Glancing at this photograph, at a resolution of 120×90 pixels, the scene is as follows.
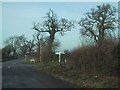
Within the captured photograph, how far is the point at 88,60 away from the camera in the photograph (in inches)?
968

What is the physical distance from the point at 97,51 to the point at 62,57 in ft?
91.9

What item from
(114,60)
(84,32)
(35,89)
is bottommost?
(35,89)

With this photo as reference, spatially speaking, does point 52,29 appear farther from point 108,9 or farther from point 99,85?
point 99,85

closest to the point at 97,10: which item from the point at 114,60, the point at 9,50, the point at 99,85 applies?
the point at 114,60

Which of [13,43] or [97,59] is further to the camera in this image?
[13,43]

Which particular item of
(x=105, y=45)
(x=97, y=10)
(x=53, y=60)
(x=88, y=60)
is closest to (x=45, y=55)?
(x=53, y=60)

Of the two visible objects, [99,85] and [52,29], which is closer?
[99,85]

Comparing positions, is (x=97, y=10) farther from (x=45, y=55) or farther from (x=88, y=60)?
(x=88, y=60)

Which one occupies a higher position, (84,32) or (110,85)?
(84,32)

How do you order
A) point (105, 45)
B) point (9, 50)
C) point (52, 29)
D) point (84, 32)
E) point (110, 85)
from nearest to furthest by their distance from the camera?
point (110, 85)
point (105, 45)
point (84, 32)
point (52, 29)
point (9, 50)

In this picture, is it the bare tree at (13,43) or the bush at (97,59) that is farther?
the bare tree at (13,43)

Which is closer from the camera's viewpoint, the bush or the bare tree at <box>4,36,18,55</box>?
the bush

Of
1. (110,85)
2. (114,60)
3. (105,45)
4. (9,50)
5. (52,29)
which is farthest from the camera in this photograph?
(9,50)

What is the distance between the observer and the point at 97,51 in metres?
22.5
